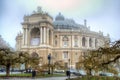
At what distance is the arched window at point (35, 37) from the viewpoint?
83000 mm

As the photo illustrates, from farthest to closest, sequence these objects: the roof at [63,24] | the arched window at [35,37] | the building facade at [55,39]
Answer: the roof at [63,24], the arched window at [35,37], the building facade at [55,39]

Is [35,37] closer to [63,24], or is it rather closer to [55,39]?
[55,39]

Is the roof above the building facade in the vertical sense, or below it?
above

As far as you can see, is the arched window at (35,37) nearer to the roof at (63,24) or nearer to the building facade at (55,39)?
the building facade at (55,39)

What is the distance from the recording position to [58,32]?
→ 88062mm

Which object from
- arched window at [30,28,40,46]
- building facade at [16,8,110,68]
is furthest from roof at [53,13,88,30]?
arched window at [30,28,40,46]

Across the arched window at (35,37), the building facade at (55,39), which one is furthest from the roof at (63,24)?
the arched window at (35,37)

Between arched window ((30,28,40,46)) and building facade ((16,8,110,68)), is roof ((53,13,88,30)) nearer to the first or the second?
building facade ((16,8,110,68))

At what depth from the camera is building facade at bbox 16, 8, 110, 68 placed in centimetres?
7994

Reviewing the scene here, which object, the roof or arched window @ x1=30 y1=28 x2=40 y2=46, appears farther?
the roof

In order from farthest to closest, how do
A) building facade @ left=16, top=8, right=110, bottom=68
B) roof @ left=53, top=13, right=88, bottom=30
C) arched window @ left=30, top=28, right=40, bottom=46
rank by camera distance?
1. roof @ left=53, top=13, right=88, bottom=30
2. arched window @ left=30, top=28, right=40, bottom=46
3. building facade @ left=16, top=8, right=110, bottom=68

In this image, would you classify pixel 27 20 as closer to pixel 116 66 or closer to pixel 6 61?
pixel 6 61

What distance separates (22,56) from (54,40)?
165 ft

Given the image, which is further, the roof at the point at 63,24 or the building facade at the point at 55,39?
the roof at the point at 63,24
